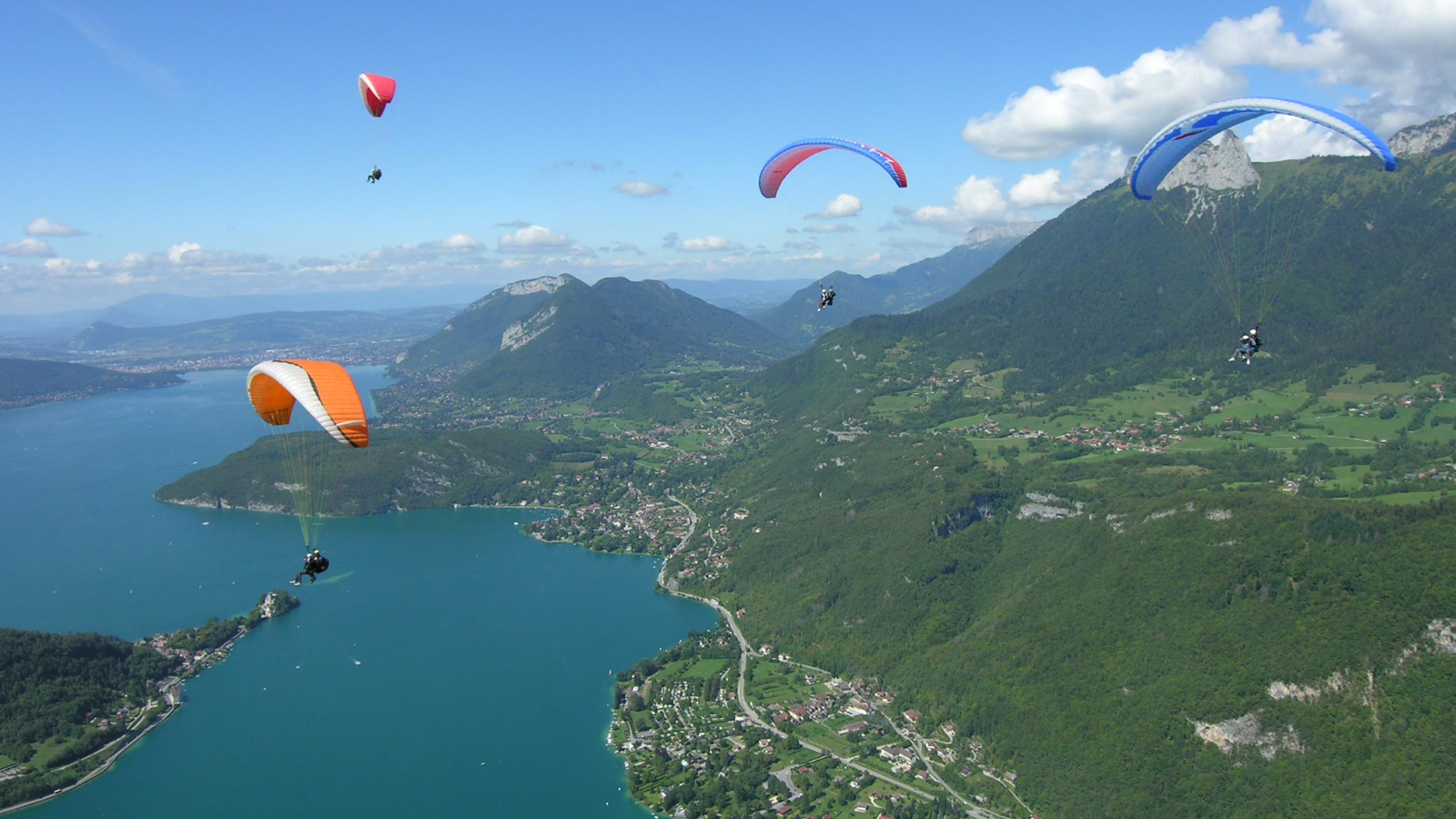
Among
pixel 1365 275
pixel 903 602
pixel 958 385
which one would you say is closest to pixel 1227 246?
pixel 1365 275

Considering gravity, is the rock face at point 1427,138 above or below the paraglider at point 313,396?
above

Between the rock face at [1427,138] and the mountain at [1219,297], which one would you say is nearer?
the mountain at [1219,297]

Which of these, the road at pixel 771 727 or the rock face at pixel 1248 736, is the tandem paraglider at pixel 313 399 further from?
the rock face at pixel 1248 736

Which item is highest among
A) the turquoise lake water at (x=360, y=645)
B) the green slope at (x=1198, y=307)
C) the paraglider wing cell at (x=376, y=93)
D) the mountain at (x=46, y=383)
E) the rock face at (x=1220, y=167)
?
the rock face at (x=1220, y=167)

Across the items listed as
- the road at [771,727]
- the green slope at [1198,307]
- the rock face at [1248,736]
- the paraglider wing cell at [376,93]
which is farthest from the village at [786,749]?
the green slope at [1198,307]

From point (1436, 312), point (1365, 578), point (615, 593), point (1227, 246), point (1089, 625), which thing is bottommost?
point (615, 593)

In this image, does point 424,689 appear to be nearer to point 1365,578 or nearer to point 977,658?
point 977,658
